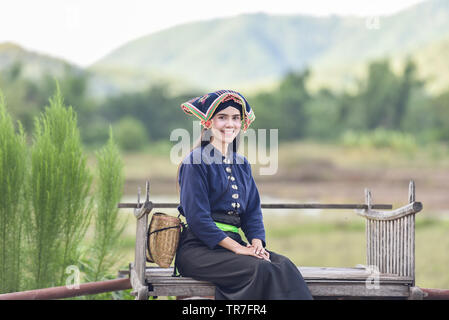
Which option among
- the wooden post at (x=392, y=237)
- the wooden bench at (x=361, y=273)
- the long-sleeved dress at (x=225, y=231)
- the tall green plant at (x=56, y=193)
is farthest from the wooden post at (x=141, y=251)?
the wooden post at (x=392, y=237)

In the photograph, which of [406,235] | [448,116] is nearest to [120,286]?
[406,235]

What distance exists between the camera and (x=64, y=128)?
4.54m

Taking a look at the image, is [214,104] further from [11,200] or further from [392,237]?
[11,200]

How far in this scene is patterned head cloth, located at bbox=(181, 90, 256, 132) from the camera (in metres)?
3.13

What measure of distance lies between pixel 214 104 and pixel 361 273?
147 cm

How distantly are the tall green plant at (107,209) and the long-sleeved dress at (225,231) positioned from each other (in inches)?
70.2

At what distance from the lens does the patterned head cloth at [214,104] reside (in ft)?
10.3

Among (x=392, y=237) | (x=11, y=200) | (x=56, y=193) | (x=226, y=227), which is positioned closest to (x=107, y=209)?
(x=56, y=193)

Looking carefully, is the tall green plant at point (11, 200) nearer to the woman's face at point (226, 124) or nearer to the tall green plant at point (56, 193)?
the tall green plant at point (56, 193)

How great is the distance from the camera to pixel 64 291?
12.3 feet

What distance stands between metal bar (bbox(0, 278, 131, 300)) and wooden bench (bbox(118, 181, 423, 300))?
45 cm

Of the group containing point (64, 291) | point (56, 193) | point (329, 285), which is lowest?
point (64, 291)

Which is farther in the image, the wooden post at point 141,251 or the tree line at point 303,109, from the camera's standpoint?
the tree line at point 303,109

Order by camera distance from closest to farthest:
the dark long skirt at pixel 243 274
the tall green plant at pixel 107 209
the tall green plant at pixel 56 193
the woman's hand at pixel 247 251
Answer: the dark long skirt at pixel 243 274
the woman's hand at pixel 247 251
the tall green plant at pixel 56 193
the tall green plant at pixel 107 209
